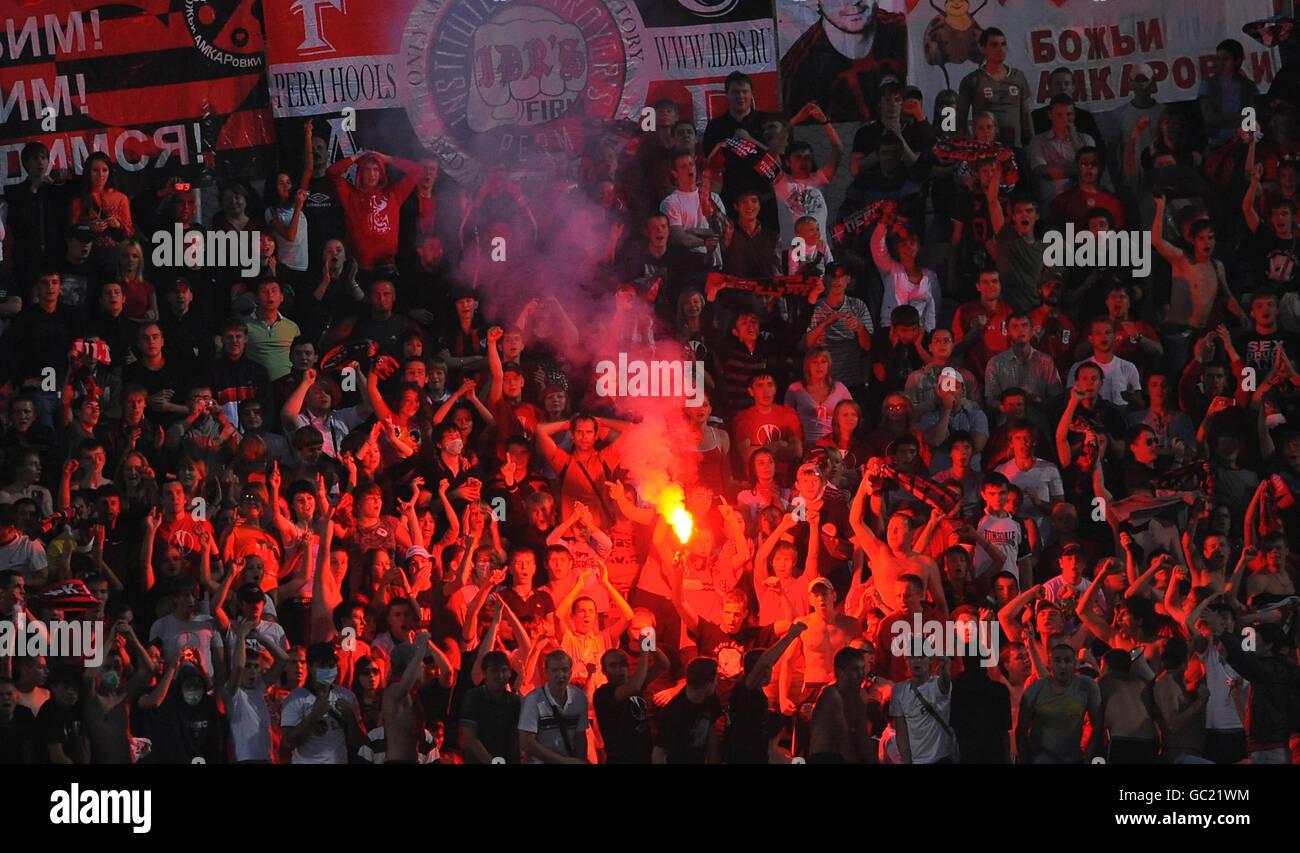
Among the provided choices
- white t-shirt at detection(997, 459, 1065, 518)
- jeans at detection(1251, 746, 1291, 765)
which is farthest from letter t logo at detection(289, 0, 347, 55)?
jeans at detection(1251, 746, 1291, 765)

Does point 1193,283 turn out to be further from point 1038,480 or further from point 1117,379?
point 1038,480

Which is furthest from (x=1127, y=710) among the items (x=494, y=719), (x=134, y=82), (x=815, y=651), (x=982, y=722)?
(x=134, y=82)

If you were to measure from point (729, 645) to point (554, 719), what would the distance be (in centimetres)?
111

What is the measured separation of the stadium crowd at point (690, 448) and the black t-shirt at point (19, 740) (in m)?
0.02

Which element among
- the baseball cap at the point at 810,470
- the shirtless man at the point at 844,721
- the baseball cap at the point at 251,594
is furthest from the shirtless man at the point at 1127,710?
the baseball cap at the point at 251,594


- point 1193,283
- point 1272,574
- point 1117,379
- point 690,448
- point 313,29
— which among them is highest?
point 313,29

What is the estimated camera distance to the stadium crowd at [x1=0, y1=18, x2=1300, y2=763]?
1127 cm

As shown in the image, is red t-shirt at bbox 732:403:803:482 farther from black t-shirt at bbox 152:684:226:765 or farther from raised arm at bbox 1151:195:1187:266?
black t-shirt at bbox 152:684:226:765

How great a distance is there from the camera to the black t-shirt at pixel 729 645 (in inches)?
444

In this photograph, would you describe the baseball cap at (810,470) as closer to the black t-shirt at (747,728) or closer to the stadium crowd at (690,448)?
the stadium crowd at (690,448)

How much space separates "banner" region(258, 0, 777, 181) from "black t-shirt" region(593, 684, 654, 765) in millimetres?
3572

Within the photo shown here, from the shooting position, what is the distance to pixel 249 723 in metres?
11.3

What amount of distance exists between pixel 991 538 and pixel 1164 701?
1364 mm

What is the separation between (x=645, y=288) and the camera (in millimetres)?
12195
